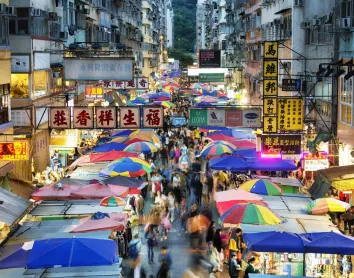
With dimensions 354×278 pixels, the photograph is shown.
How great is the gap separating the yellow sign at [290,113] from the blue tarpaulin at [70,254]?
10.5 m

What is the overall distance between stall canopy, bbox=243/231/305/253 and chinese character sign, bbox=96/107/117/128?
9660 mm

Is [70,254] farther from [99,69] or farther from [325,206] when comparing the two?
[99,69]

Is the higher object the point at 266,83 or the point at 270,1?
the point at 270,1

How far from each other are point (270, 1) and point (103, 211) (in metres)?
26.9

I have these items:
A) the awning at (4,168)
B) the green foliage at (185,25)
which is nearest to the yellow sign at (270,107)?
the awning at (4,168)

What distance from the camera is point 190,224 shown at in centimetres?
1816

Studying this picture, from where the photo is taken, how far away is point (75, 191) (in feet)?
59.8

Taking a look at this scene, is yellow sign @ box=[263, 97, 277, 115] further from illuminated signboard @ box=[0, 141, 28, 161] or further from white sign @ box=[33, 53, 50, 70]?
white sign @ box=[33, 53, 50, 70]

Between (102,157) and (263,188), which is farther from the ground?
(102,157)

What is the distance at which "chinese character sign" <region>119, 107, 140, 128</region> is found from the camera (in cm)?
2188

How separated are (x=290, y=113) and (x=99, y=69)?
21.5 feet

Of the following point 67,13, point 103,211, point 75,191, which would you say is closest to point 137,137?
point 67,13

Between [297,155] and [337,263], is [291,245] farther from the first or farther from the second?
[297,155]

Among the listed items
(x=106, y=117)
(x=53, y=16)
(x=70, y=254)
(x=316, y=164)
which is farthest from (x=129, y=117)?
(x=70, y=254)
